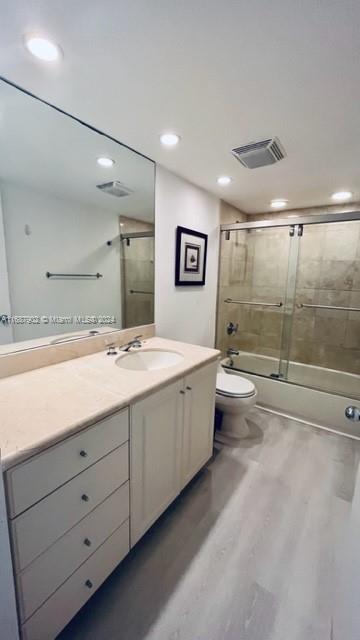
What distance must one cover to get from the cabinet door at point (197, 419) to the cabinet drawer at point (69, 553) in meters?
0.49

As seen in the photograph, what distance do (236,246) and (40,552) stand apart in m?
3.06

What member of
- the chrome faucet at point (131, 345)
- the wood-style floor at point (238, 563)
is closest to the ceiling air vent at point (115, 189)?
the chrome faucet at point (131, 345)

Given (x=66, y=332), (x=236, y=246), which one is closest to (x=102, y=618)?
(x=66, y=332)

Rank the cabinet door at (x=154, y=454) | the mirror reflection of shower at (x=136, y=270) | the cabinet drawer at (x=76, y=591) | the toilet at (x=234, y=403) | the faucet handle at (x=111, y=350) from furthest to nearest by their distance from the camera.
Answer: the toilet at (x=234, y=403)
the mirror reflection of shower at (x=136, y=270)
the faucet handle at (x=111, y=350)
the cabinet door at (x=154, y=454)
the cabinet drawer at (x=76, y=591)

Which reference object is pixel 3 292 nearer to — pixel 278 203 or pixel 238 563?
pixel 238 563

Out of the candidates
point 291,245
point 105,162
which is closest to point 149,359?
point 105,162

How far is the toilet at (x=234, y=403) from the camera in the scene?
2119 mm

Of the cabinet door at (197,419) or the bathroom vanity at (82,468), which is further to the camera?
the cabinet door at (197,419)

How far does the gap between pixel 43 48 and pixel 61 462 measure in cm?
148

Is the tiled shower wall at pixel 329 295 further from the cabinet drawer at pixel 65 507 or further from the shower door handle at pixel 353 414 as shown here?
the cabinet drawer at pixel 65 507

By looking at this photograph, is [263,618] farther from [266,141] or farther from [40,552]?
[266,141]

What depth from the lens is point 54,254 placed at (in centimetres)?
146

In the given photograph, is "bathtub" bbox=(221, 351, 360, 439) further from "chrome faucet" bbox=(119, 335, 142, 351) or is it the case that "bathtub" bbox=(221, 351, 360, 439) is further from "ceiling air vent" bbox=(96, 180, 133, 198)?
"ceiling air vent" bbox=(96, 180, 133, 198)

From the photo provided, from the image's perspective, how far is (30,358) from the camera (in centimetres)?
137
